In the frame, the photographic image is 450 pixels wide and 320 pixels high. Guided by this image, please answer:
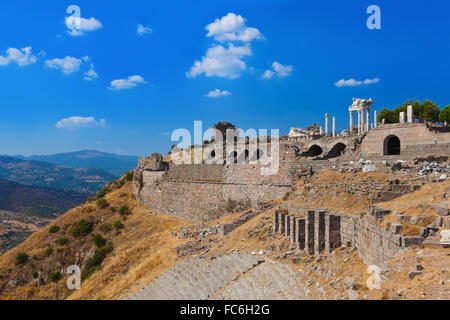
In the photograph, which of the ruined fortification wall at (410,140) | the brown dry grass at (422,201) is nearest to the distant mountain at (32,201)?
the ruined fortification wall at (410,140)

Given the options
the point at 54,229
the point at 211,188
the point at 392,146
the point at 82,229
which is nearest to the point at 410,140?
the point at 392,146

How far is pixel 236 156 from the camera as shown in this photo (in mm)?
38062

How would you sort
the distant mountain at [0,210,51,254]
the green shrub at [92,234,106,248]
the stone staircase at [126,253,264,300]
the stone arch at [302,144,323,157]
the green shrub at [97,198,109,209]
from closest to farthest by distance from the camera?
the stone staircase at [126,253,264,300] < the green shrub at [92,234,106,248] < the stone arch at [302,144,323,157] < the green shrub at [97,198,109,209] < the distant mountain at [0,210,51,254]

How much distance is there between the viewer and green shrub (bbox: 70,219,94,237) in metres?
32.4

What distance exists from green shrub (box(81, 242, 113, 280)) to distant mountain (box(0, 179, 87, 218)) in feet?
276

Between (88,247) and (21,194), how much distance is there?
115 m

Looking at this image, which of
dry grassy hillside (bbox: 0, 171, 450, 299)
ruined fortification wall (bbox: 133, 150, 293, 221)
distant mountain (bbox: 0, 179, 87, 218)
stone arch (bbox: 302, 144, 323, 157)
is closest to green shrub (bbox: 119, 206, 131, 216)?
dry grassy hillside (bbox: 0, 171, 450, 299)

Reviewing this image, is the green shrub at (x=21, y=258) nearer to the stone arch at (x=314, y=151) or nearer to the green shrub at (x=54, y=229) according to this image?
the green shrub at (x=54, y=229)

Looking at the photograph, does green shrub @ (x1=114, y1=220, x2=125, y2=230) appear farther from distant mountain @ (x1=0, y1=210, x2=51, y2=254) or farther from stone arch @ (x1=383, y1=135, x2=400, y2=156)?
distant mountain @ (x1=0, y1=210, x2=51, y2=254)

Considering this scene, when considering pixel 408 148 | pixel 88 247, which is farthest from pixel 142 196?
pixel 408 148

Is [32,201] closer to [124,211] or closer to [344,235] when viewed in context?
[124,211]

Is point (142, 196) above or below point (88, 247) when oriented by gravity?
above

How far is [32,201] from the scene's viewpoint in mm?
120188

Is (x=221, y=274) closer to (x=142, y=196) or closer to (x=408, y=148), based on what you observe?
(x=408, y=148)
